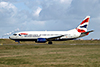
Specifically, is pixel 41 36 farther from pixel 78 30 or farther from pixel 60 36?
pixel 78 30

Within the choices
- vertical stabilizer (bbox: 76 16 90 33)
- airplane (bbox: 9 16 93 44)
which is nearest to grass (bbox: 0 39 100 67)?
airplane (bbox: 9 16 93 44)

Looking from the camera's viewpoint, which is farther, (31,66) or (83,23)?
(83,23)

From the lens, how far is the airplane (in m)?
72.1

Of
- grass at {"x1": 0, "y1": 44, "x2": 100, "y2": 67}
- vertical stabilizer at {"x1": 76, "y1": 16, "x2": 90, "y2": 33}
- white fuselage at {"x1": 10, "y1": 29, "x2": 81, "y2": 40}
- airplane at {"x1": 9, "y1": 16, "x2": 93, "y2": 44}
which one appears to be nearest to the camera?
grass at {"x1": 0, "y1": 44, "x2": 100, "y2": 67}

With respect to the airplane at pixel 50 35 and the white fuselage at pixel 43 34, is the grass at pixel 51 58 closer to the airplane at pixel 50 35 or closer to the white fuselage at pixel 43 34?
the airplane at pixel 50 35

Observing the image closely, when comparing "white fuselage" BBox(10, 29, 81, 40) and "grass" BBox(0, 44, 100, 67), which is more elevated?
"white fuselage" BBox(10, 29, 81, 40)

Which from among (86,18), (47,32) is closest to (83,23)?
(86,18)

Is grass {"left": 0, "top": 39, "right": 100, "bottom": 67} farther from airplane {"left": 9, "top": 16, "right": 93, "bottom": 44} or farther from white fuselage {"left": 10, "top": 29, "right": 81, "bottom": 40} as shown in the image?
white fuselage {"left": 10, "top": 29, "right": 81, "bottom": 40}

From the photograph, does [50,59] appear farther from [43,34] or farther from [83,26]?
[83,26]

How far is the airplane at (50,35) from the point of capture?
236 feet

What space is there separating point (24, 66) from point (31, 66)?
0.70 m

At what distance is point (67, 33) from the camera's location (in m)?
75.4

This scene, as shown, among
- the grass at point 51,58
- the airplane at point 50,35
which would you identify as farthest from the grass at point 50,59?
the airplane at point 50,35

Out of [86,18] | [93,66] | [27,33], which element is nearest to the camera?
[93,66]
